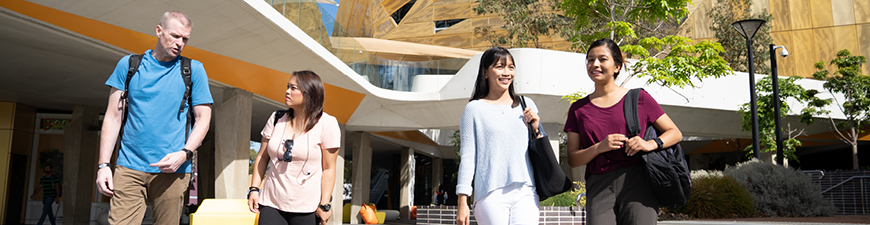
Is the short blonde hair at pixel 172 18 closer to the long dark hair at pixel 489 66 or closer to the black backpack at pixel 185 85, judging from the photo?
the black backpack at pixel 185 85

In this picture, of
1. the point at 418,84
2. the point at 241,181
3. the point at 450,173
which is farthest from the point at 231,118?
the point at 450,173

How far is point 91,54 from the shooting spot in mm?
11820

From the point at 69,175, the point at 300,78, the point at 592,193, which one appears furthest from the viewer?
the point at 69,175

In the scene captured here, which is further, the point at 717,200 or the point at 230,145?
the point at 230,145

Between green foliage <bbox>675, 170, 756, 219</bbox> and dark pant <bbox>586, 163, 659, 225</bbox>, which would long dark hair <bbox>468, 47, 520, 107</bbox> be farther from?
green foliage <bbox>675, 170, 756, 219</bbox>

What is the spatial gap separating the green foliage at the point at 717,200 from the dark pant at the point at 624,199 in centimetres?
1038

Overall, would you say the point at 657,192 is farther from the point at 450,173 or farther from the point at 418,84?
the point at 450,173

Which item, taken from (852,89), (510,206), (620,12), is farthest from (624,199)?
(852,89)

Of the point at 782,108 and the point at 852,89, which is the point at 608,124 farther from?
the point at 852,89

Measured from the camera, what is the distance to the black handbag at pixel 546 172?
2.84 m

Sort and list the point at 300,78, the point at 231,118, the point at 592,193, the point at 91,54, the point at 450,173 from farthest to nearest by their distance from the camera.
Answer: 1. the point at 450,173
2. the point at 231,118
3. the point at 91,54
4. the point at 300,78
5. the point at 592,193

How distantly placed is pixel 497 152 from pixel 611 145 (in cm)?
52

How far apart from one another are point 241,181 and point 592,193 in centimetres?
1317

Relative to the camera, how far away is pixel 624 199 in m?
2.85
